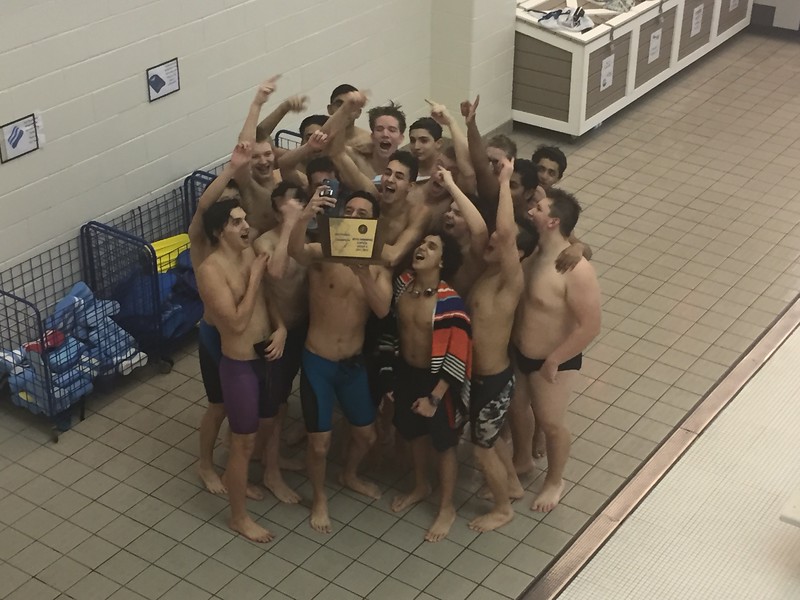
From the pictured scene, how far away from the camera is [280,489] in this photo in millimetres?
5535

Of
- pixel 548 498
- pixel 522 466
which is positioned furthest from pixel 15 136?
pixel 548 498

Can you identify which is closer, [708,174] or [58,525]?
[58,525]

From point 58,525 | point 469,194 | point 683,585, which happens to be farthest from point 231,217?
point 683,585

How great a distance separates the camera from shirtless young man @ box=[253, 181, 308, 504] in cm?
498

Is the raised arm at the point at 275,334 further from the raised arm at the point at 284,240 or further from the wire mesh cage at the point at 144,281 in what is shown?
the wire mesh cage at the point at 144,281

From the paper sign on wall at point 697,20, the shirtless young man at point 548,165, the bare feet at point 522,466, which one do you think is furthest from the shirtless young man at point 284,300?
the paper sign on wall at point 697,20

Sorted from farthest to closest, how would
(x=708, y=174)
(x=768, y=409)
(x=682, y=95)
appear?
(x=682, y=95)
(x=708, y=174)
(x=768, y=409)

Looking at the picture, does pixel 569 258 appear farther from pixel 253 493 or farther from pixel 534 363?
pixel 253 493

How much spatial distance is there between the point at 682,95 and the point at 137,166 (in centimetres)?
551

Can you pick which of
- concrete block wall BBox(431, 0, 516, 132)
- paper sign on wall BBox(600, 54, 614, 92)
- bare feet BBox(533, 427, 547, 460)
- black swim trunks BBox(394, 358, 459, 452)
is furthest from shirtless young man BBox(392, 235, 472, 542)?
paper sign on wall BBox(600, 54, 614, 92)

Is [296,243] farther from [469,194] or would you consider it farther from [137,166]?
[137,166]

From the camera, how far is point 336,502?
5.51 meters

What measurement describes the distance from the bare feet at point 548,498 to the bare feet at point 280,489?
3.78 feet

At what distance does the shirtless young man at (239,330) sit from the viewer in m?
4.88
